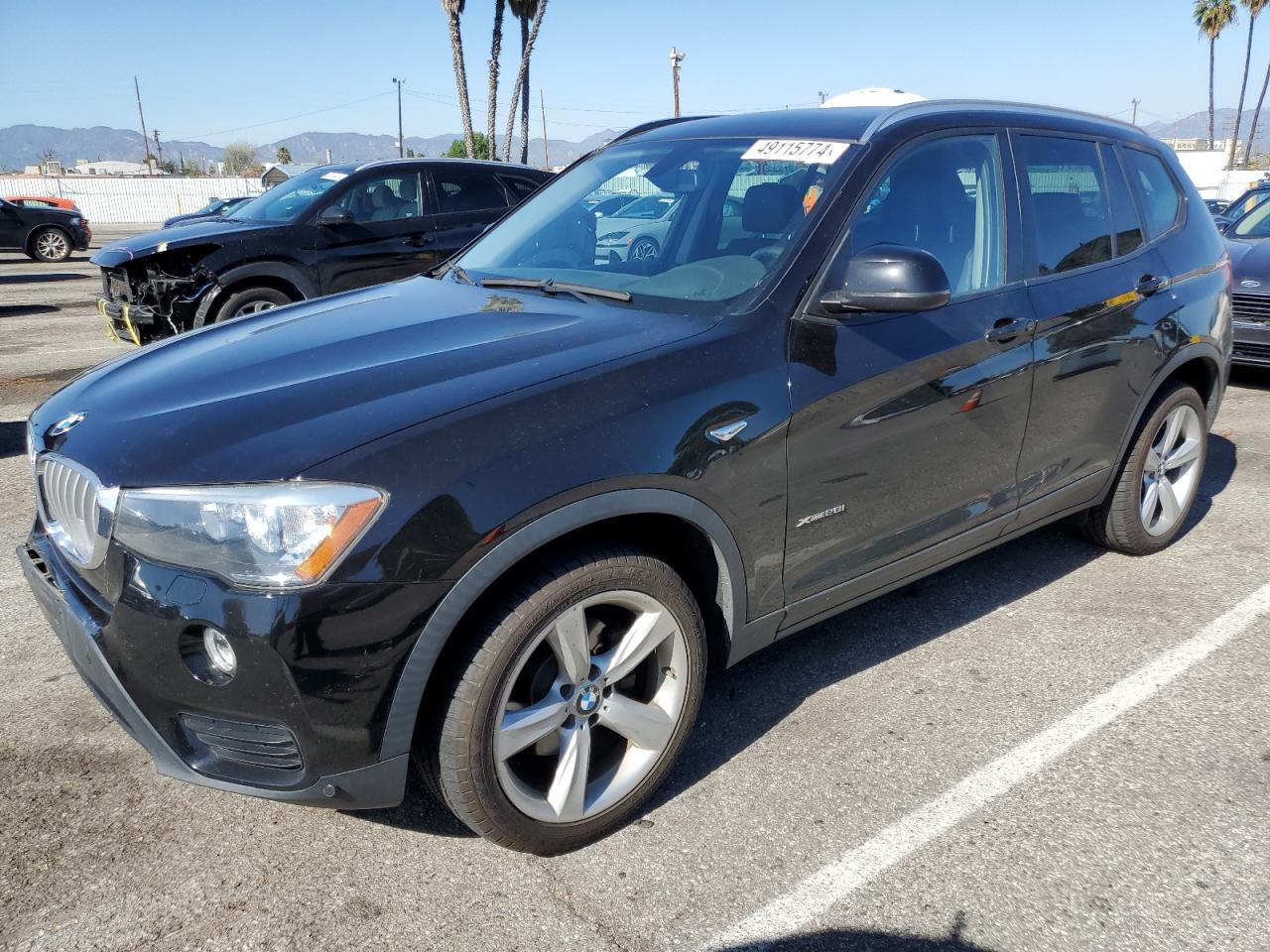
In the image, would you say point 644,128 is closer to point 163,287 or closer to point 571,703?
point 571,703

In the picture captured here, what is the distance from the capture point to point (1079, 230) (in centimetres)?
370

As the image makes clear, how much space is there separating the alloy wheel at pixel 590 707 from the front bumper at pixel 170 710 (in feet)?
0.97

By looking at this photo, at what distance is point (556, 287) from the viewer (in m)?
3.11

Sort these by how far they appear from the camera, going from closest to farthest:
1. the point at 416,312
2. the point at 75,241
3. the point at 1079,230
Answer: the point at 416,312 < the point at 1079,230 < the point at 75,241

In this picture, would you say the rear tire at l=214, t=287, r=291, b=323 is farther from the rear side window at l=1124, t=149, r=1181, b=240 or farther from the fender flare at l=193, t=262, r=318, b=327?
the rear side window at l=1124, t=149, r=1181, b=240

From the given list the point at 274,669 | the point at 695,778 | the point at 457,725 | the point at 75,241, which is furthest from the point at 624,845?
the point at 75,241

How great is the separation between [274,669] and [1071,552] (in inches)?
147

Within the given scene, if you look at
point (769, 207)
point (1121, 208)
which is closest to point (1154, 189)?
point (1121, 208)

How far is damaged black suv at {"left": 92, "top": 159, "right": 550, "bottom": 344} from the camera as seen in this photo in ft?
26.4

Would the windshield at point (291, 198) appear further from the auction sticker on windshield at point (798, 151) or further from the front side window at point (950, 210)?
Answer: the front side window at point (950, 210)

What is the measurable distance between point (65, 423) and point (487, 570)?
1242mm

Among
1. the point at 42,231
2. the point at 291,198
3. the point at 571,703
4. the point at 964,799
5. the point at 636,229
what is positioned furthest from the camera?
the point at 42,231

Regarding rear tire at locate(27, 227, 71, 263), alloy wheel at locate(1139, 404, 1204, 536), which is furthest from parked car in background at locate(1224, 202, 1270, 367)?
rear tire at locate(27, 227, 71, 263)

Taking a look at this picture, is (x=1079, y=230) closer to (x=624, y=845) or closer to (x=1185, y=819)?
(x=1185, y=819)
